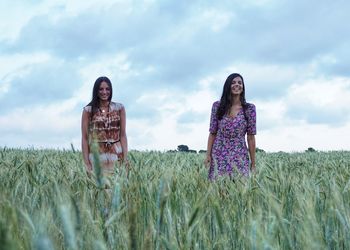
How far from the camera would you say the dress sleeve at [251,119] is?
19.2ft

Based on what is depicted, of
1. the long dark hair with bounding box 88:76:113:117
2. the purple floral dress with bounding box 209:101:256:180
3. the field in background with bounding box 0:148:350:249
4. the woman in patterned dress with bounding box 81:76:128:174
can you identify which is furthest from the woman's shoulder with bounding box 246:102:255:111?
the field in background with bounding box 0:148:350:249

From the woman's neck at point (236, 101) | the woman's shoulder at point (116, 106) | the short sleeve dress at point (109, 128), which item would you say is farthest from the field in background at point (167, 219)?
the woman's neck at point (236, 101)

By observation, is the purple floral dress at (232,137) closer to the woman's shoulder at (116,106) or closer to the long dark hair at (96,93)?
the woman's shoulder at (116,106)

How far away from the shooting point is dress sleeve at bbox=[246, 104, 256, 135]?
5.87m

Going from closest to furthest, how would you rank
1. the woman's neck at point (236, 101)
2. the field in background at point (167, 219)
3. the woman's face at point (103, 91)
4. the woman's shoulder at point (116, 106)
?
1. the field in background at point (167, 219)
2. the woman's face at point (103, 91)
3. the woman's shoulder at point (116, 106)
4. the woman's neck at point (236, 101)

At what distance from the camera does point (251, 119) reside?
19.4 feet

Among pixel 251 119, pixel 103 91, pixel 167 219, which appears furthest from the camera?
pixel 251 119

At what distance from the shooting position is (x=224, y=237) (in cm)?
179

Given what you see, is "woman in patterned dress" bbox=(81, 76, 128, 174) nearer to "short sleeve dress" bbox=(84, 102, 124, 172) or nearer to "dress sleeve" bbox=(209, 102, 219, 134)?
"short sleeve dress" bbox=(84, 102, 124, 172)

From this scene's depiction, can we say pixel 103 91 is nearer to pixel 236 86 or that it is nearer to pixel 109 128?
pixel 109 128

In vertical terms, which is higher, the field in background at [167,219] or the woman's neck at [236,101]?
the woman's neck at [236,101]

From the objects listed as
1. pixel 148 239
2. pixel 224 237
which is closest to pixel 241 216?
pixel 224 237

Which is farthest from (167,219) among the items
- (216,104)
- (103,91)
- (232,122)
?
(216,104)

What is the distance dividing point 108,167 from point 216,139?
123 centimetres
